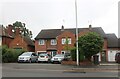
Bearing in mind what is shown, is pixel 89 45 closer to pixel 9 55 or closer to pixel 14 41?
pixel 9 55

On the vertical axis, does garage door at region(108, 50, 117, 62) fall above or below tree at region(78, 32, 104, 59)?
below

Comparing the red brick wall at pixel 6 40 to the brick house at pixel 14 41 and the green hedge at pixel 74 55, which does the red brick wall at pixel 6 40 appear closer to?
the brick house at pixel 14 41

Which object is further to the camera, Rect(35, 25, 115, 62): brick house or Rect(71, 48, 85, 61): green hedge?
Rect(35, 25, 115, 62): brick house

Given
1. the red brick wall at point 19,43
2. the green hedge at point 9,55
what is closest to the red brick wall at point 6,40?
the red brick wall at point 19,43

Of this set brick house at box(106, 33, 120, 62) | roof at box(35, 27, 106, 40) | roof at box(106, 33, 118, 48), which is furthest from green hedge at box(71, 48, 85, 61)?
roof at box(35, 27, 106, 40)

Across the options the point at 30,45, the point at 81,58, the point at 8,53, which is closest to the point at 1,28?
the point at 30,45

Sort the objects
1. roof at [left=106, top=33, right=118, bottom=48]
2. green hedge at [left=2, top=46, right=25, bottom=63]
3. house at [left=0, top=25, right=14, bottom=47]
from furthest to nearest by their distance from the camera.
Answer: house at [left=0, top=25, right=14, bottom=47], roof at [left=106, top=33, right=118, bottom=48], green hedge at [left=2, top=46, right=25, bottom=63]

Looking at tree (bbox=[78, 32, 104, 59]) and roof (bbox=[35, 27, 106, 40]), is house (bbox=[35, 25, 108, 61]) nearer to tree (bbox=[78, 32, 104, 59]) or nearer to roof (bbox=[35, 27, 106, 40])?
roof (bbox=[35, 27, 106, 40])

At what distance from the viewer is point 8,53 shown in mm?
47250

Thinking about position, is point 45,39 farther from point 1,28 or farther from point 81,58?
point 81,58

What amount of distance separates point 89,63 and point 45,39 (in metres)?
27.3

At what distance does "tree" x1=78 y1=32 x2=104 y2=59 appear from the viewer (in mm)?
38844

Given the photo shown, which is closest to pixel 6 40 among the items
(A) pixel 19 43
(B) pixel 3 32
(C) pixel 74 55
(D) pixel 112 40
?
(B) pixel 3 32

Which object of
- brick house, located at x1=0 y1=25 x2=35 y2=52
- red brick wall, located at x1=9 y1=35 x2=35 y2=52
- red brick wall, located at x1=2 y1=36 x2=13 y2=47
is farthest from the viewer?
red brick wall, located at x1=2 y1=36 x2=13 y2=47
